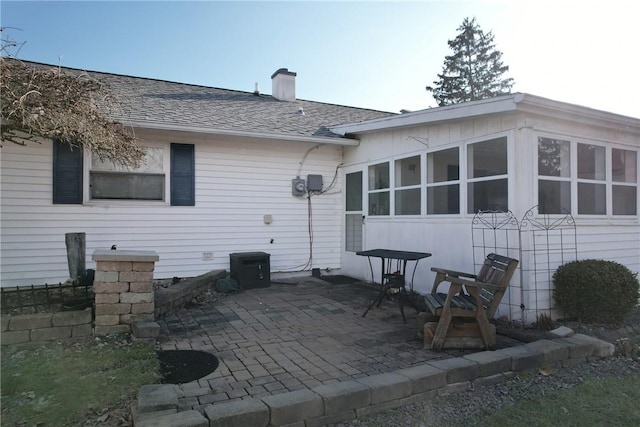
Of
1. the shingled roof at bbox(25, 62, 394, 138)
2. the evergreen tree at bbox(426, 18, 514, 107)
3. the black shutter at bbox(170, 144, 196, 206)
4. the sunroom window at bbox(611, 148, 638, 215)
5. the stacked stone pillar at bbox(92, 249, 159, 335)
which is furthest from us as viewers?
the evergreen tree at bbox(426, 18, 514, 107)

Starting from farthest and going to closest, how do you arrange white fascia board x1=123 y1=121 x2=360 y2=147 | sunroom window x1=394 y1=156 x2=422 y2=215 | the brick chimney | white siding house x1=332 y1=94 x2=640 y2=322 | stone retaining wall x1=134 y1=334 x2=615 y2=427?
the brick chimney, sunroom window x1=394 y1=156 x2=422 y2=215, white fascia board x1=123 y1=121 x2=360 y2=147, white siding house x1=332 y1=94 x2=640 y2=322, stone retaining wall x1=134 y1=334 x2=615 y2=427

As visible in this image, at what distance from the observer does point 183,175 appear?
23.6 feet

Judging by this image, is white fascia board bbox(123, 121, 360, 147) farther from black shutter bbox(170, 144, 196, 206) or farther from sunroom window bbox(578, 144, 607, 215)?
sunroom window bbox(578, 144, 607, 215)

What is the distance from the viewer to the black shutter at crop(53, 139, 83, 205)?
6316 millimetres

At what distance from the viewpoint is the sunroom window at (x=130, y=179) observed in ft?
21.9

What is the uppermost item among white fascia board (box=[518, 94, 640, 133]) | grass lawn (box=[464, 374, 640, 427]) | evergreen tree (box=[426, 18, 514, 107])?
evergreen tree (box=[426, 18, 514, 107])

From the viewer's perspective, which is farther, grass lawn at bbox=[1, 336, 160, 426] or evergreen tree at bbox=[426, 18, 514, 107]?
evergreen tree at bbox=[426, 18, 514, 107]

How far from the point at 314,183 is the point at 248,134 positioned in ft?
5.71

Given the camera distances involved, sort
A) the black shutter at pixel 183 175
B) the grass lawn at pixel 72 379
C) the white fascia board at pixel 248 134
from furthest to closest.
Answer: the black shutter at pixel 183 175 < the white fascia board at pixel 248 134 < the grass lawn at pixel 72 379

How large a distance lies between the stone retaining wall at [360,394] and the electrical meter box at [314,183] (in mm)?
5131

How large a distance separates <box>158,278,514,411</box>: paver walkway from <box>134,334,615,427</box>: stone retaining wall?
25 centimetres

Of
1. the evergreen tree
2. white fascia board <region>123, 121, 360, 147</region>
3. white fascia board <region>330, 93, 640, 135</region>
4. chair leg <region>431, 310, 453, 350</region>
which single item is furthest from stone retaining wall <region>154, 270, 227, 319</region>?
the evergreen tree

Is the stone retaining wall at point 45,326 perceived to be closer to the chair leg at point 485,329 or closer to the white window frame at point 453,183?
the chair leg at point 485,329

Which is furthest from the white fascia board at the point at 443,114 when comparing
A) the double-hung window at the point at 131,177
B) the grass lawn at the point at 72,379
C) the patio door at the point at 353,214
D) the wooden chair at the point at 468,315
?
the grass lawn at the point at 72,379
